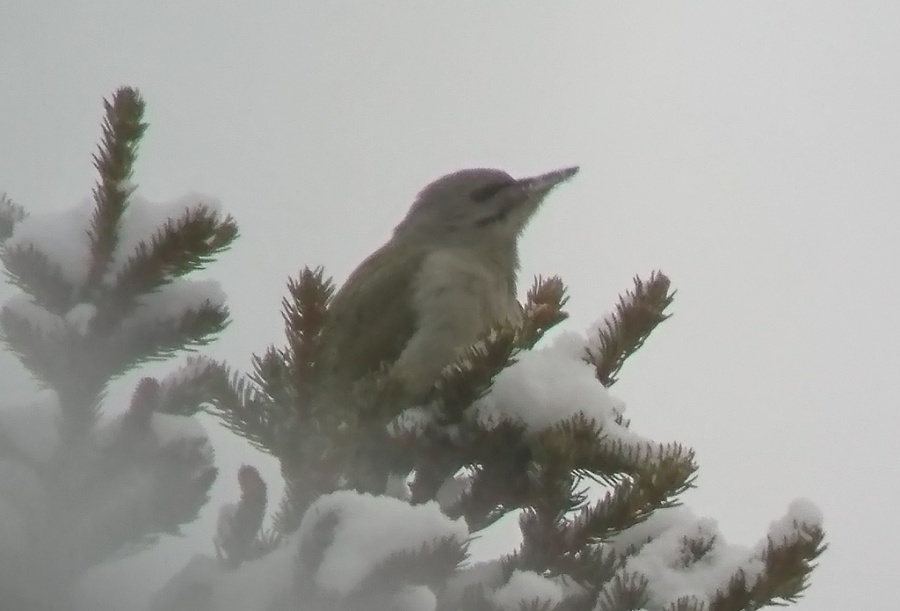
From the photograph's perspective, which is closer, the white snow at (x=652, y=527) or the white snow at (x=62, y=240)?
the white snow at (x=62, y=240)

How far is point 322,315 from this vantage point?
1459 millimetres

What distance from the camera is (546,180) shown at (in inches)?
151

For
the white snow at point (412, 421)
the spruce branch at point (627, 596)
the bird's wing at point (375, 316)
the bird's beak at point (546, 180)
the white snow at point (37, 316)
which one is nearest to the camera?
the white snow at point (37, 316)

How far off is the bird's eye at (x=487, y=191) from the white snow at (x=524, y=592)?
269 centimetres

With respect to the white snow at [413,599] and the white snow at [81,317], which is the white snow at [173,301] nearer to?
the white snow at [81,317]

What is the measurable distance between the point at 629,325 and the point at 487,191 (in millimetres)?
2246

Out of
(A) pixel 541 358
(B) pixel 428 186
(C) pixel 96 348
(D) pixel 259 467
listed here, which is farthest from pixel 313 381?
(B) pixel 428 186

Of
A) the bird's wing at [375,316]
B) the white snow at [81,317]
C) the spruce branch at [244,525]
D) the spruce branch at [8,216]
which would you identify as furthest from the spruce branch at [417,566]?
the bird's wing at [375,316]

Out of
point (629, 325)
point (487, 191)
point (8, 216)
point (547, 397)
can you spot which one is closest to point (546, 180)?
point (487, 191)

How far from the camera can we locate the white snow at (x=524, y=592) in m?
1.48

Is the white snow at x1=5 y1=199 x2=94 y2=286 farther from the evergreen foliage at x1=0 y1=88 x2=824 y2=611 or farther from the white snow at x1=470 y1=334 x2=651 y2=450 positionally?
the white snow at x1=470 y1=334 x2=651 y2=450

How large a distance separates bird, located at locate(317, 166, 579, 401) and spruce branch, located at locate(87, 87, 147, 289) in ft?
1.45

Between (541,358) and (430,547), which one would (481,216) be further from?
(430,547)

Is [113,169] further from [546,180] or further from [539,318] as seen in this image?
[546,180]
